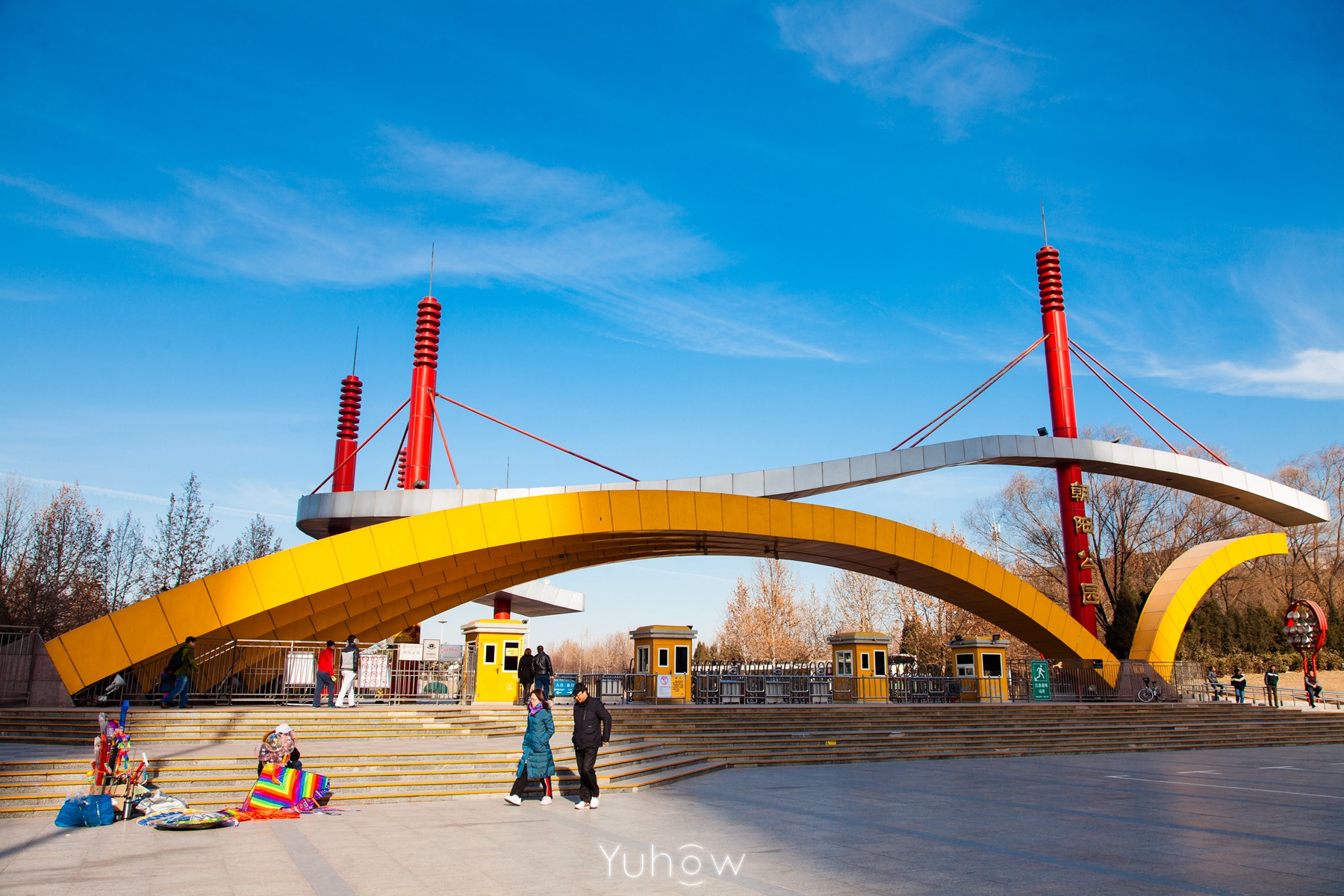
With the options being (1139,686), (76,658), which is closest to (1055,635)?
(1139,686)

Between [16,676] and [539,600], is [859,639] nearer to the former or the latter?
[539,600]

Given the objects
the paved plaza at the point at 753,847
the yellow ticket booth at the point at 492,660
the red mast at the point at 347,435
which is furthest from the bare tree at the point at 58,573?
the paved plaza at the point at 753,847

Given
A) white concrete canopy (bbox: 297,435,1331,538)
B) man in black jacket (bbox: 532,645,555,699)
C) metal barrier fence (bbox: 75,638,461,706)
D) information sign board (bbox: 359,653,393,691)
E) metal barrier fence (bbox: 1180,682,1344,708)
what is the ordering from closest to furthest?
man in black jacket (bbox: 532,645,555,699), metal barrier fence (bbox: 75,638,461,706), information sign board (bbox: 359,653,393,691), white concrete canopy (bbox: 297,435,1331,538), metal barrier fence (bbox: 1180,682,1344,708)

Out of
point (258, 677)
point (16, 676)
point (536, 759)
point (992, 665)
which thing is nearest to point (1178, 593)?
point (992, 665)

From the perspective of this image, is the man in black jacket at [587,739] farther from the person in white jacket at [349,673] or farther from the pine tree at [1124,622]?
the pine tree at [1124,622]

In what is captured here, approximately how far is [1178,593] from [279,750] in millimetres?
31765

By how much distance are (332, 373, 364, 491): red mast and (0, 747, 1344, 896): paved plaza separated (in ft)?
84.2

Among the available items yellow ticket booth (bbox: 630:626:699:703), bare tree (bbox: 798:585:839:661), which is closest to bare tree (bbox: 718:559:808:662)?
bare tree (bbox: 798:585:839:661)

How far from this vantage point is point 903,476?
29.4 metres

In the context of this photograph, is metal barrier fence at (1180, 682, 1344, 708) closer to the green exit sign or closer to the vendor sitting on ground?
the green exit sign

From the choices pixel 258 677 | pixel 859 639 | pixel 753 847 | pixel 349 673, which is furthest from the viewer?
pixel 859 639

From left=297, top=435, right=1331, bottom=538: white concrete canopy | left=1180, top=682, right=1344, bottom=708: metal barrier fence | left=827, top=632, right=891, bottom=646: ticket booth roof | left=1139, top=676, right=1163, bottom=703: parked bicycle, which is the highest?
left=297, top=435, right=1331, bottom=538: white concrete canopy

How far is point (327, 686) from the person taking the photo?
19516 millimetres

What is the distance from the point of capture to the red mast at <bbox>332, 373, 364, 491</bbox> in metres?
35.3
